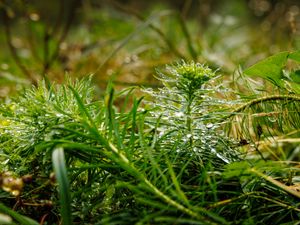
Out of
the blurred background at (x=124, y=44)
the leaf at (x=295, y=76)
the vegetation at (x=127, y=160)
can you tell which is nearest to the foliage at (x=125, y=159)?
the vegetation at (x=127, y=160)

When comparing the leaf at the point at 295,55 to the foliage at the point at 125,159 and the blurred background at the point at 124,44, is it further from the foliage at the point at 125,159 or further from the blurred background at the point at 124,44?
the blurred background at the point at 124,44

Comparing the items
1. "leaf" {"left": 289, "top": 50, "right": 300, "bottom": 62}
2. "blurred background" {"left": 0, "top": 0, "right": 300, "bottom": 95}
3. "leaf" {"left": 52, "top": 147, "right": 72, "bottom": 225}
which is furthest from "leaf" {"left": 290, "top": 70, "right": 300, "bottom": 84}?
"blurred background" {"left": 0, "top": 0, "right": 300, "bottom": 95}

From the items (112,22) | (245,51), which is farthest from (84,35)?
(245,51)

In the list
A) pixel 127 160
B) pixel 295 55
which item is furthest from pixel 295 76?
pixel 127 160

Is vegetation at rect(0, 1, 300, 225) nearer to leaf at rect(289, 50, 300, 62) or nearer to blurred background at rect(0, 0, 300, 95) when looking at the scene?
leaf at rect(289, 50, 300, 62)

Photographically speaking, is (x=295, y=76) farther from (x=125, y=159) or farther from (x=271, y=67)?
(x=125, y=159)

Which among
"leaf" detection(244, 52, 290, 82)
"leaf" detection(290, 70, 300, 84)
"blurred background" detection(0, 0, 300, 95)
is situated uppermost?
"blurred background" detection(0, 0, 300, 95)

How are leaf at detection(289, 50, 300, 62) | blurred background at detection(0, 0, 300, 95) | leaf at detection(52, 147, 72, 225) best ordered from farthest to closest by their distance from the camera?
blurred background at detection(0, 0, 300, 95) → leaf at detection(289, 50, 300, 62) → leaf at detection(52, 147, 72, 225)
